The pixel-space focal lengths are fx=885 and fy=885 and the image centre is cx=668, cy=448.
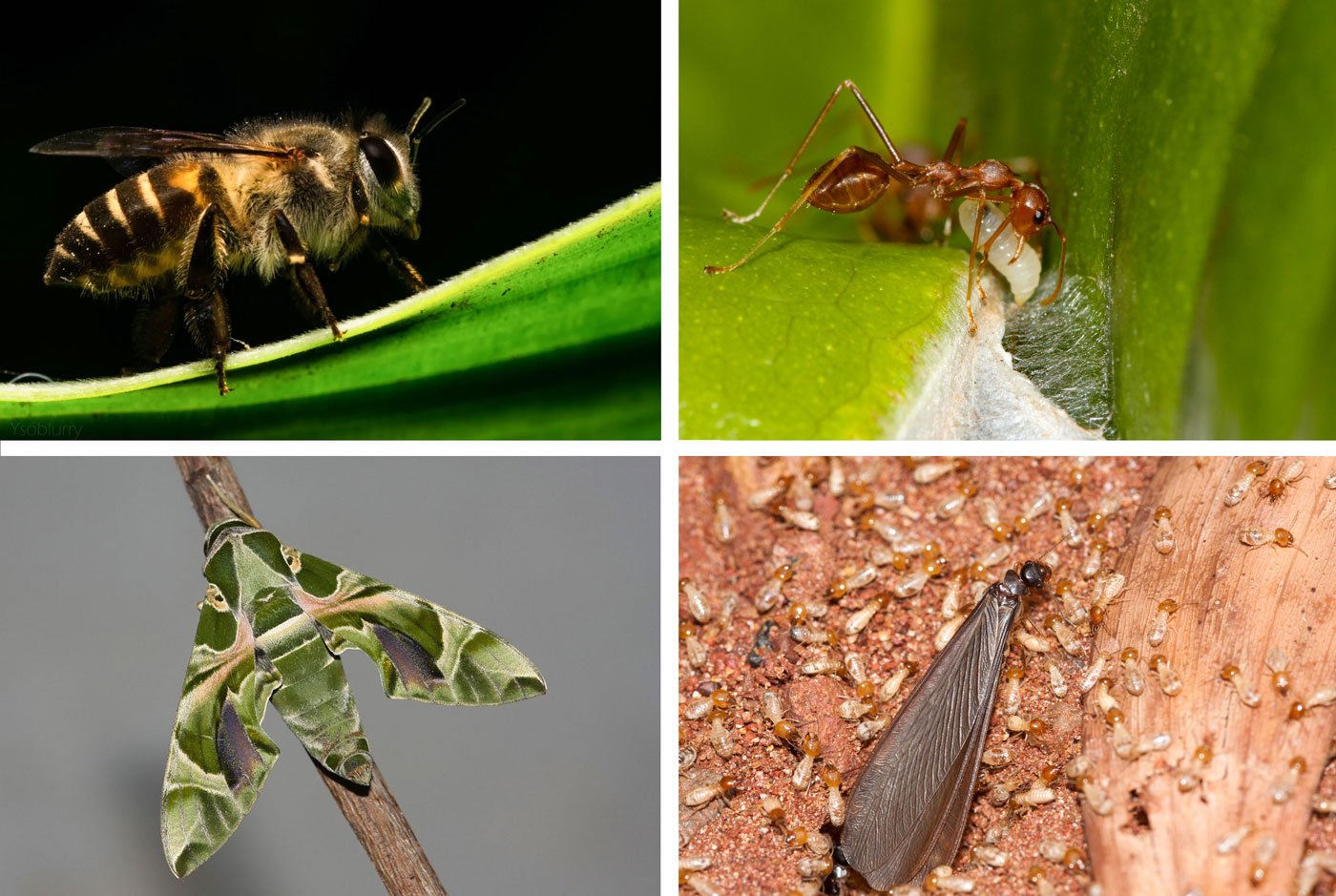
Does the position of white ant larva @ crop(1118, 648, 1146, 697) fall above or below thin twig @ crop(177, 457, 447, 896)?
above

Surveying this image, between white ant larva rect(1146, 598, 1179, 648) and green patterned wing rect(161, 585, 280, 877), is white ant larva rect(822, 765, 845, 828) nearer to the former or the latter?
white ant larva rect(1146, 598, 1179, 648)

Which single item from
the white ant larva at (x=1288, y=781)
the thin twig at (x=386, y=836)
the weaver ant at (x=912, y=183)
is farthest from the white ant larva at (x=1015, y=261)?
the thin twig at (x=386, y=836)

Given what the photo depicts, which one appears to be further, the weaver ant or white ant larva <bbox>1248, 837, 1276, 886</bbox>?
the weaver ant

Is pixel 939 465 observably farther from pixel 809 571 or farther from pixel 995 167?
pixel 995 167

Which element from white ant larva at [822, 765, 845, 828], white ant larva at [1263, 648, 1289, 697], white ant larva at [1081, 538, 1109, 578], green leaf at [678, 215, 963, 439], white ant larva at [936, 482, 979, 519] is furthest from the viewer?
white ant larva at [936, 482, 979, 519]

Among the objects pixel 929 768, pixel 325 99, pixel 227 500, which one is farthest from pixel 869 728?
pixel 325 99

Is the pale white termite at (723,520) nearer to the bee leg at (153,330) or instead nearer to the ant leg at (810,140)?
the ant leg at (810,140)

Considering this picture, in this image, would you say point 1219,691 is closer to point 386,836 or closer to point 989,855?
point 989,855

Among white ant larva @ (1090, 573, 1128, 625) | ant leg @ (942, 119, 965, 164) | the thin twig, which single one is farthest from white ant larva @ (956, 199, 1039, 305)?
the thin twig
